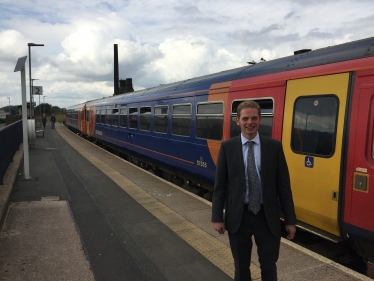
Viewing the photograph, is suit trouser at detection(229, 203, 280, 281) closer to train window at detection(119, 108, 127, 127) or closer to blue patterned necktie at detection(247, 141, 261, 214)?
blue patterned necktie at detection(247, 141, 261, 214)

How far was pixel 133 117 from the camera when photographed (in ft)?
41.0

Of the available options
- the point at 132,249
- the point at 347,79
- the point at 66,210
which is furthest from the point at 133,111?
the point at 347,79

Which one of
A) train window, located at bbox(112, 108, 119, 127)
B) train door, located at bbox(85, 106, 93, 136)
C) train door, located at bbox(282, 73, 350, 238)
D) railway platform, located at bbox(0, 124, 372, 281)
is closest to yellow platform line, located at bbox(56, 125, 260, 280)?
railway platform, located at bbox(0, 124, 372, 281)

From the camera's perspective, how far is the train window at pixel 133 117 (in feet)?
39.7

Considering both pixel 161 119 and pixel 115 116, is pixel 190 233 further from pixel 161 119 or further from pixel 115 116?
pixel 115 116

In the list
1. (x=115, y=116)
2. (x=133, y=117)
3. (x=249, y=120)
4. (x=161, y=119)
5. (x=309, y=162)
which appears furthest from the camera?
(x=115, y=116)

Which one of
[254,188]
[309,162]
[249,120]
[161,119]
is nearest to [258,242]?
[254,188]

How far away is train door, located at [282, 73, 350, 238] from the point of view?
409 cm

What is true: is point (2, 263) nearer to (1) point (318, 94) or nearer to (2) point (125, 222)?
(2) point (125, 222)

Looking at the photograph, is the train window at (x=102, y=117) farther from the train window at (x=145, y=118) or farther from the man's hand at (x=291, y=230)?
the man's hand at (x=291, y=230)

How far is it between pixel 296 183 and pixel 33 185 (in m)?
6.07

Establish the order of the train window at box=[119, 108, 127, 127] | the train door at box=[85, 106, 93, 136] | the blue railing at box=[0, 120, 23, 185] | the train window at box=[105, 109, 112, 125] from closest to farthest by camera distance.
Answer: the blue railing at box=[0, 120, 23, 185] → the train window at box=[119, 108, 127, 127] → the train window at box=[105, 109, 112, 125] → the train door at box=[85, 106, 93, 136]

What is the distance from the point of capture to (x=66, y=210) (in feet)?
19.9

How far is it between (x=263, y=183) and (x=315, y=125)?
2190 mm
